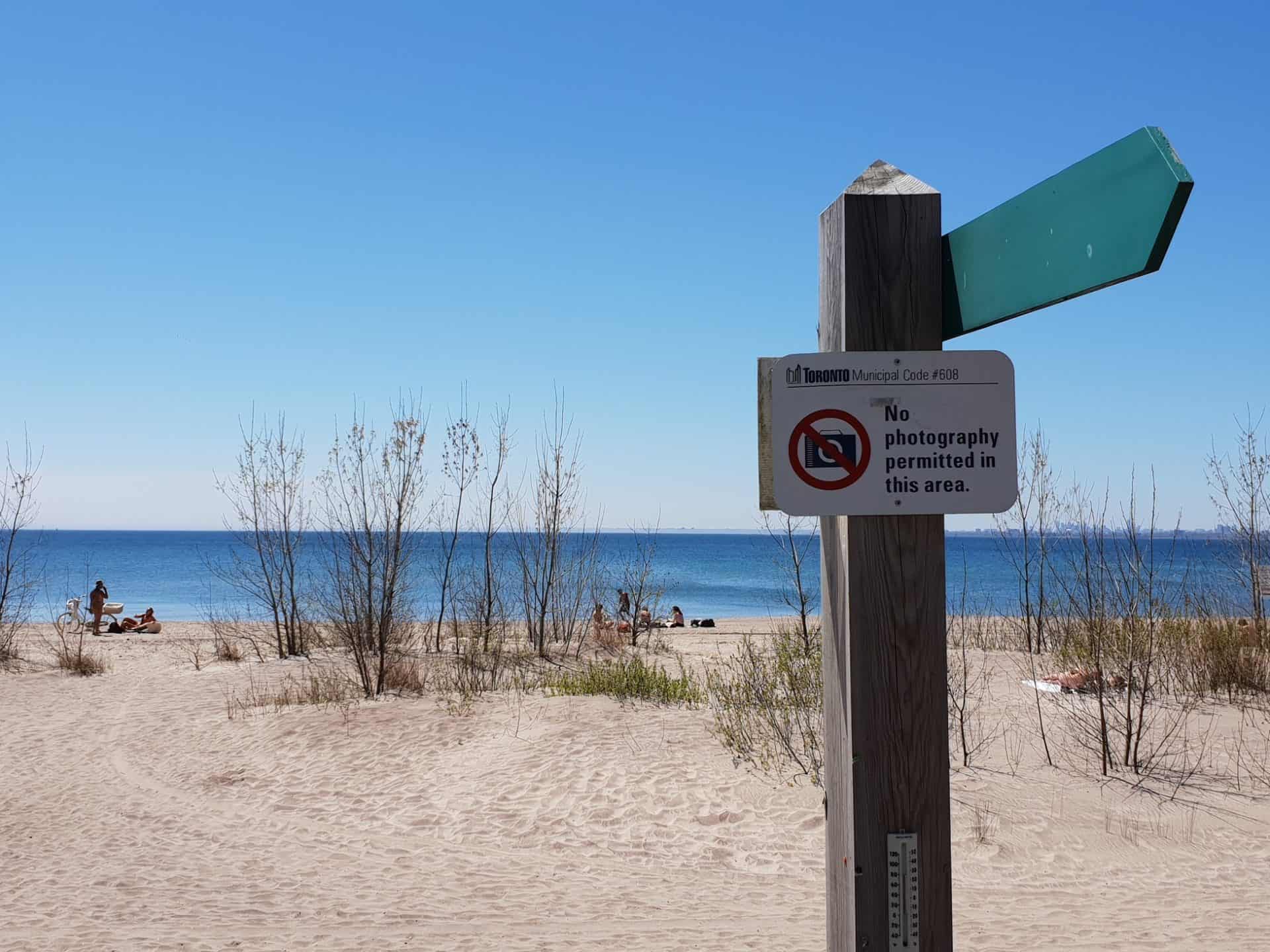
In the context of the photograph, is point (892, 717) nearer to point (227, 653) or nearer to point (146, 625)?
point (227, 653)

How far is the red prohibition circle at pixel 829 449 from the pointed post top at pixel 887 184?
531 mm

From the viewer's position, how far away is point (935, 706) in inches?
80.5

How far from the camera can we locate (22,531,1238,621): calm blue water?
4062 cm

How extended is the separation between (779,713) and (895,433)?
26.1 feet

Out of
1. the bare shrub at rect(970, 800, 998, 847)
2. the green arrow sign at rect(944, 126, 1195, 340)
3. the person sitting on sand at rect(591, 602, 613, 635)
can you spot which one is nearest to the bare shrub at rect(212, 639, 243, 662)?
the person sitting on sand at rect(591, 602, 613, 635)

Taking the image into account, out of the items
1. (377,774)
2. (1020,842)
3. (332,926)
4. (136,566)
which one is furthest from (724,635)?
(136,566)

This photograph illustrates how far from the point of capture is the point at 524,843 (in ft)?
24.0

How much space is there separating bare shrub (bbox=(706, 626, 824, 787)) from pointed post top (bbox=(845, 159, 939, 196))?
6.63m

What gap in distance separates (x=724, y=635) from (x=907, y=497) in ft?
71.6

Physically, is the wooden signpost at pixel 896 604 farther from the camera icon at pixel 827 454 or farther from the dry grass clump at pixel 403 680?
the dry grass clump at pixel 403 680

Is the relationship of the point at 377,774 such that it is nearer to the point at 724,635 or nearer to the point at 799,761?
the point at 799,761

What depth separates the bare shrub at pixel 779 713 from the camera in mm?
8602

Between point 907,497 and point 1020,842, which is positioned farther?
point 1020,842

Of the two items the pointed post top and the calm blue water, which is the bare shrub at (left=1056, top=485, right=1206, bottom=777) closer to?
the calm blue water
